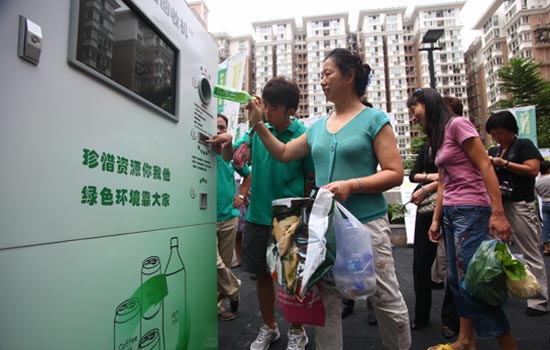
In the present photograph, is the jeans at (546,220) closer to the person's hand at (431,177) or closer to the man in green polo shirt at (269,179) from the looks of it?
the person's hand at (431,177)

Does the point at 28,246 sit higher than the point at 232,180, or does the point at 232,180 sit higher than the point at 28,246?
→ the point at 232,180

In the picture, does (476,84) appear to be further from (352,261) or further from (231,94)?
(352,261)

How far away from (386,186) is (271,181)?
2.58 ft

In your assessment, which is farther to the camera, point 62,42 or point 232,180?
point 232,180

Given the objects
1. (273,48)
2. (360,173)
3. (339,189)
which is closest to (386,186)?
(360,173)

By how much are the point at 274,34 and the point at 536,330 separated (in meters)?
66.1

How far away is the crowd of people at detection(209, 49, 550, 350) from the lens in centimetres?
141

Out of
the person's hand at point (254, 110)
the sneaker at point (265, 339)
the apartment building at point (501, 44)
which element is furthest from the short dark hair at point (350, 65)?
the apartment building at point (501, 44)

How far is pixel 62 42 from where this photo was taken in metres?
0.76

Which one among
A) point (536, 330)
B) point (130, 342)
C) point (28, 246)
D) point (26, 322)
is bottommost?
point (536, 330)

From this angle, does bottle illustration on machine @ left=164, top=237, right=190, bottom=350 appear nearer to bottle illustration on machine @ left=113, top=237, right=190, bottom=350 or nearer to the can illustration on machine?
bottle illustration on machine @ left=113, top=237, right=190, bottom=350

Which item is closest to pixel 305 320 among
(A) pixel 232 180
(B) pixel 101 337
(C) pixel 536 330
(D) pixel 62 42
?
(B) pixel 101 337

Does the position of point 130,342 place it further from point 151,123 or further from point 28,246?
point 151,123

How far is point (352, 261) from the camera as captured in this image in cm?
121
